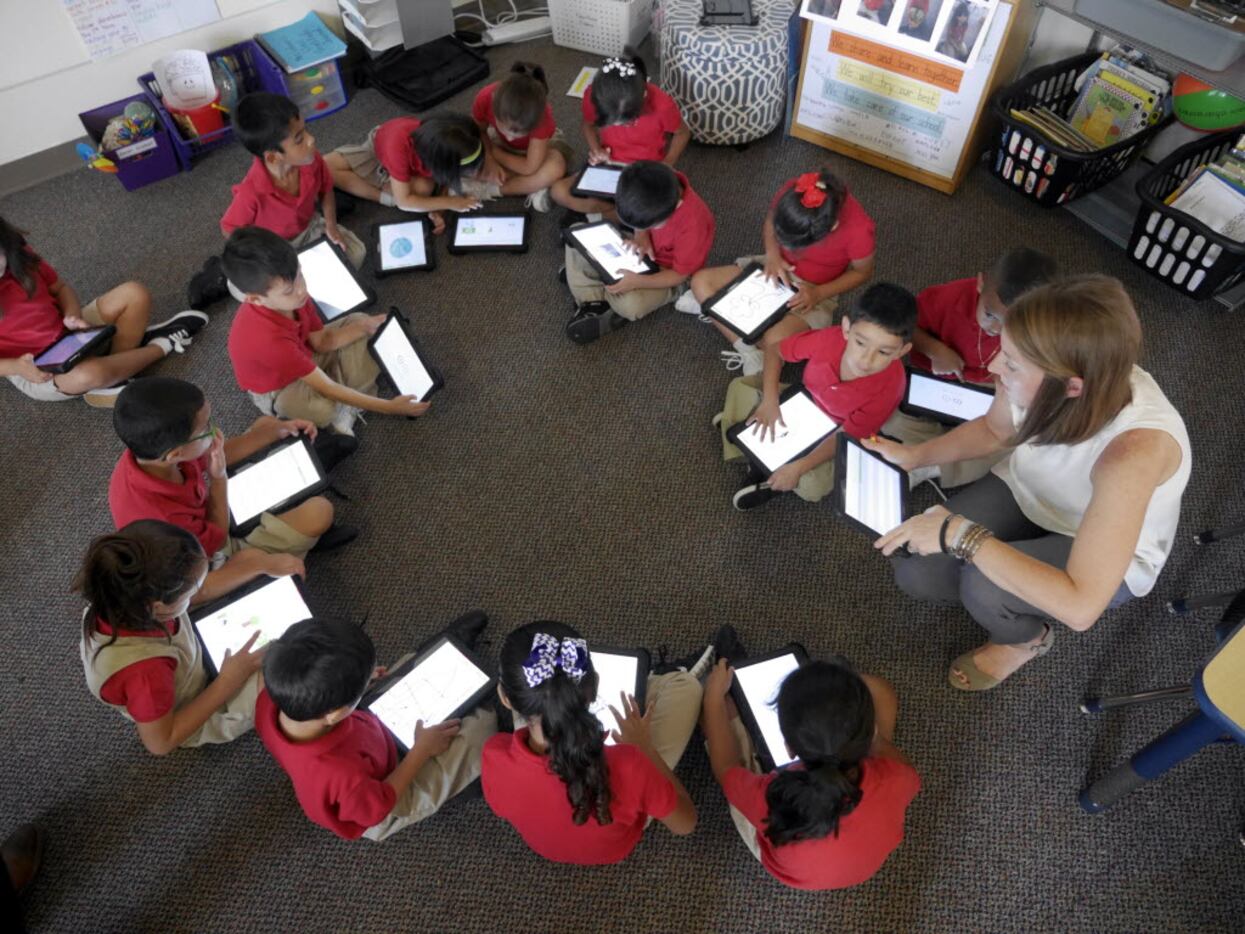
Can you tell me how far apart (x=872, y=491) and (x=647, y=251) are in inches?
41.1

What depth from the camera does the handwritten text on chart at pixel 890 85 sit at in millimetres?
2707

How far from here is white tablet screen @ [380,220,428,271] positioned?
8.96 ft

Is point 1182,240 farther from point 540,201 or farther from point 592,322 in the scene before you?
point 540,201

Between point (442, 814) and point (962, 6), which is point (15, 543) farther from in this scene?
point (962, 6)

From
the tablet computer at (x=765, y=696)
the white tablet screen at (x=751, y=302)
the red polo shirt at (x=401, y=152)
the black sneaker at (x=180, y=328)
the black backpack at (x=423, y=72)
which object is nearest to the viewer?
the tablet computer at (x=765, y=696)

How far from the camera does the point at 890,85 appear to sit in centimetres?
275

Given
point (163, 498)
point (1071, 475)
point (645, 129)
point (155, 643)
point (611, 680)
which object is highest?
point (645, 129)

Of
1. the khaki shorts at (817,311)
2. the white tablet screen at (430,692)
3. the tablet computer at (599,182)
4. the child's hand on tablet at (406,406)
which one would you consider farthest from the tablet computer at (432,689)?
the tablet computer at (599,182)

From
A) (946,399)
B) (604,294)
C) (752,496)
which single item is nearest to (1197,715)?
(946,399)

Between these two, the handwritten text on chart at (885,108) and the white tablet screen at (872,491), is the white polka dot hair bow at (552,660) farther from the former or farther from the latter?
the handwritten text on chart at (885,108)

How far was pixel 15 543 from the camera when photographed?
86.7 inches

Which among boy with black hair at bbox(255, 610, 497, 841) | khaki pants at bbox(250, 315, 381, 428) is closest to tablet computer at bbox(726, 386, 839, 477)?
boy with black hair at bbox(255, 610, 497, 841)

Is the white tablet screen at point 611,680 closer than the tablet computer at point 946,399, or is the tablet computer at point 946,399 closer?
the white tablet screen at point 611,680

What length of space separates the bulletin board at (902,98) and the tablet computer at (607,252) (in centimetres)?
97
